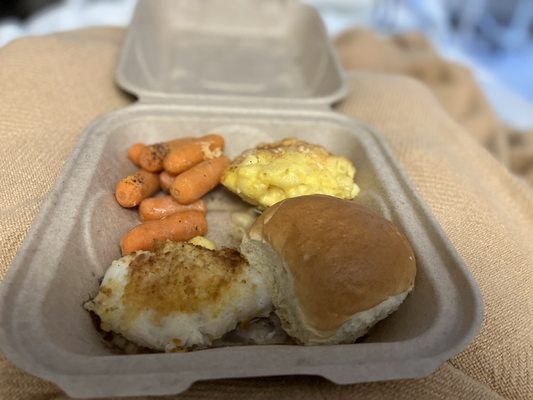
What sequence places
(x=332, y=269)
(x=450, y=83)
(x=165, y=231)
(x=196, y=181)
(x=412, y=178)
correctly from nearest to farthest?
(x=332, y=269)
(x=165, y=231)
(x=196, y=181)
(x=412, y=178)
(x=450, y=83)

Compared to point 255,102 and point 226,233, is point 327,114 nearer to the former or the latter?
point 255,102

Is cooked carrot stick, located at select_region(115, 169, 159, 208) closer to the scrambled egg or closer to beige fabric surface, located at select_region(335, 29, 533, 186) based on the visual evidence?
the scrambled egg

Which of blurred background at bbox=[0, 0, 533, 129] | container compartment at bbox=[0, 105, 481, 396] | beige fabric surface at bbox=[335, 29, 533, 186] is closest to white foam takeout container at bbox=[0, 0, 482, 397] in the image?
container compartment at bbox=[0, 105, 481, 396]

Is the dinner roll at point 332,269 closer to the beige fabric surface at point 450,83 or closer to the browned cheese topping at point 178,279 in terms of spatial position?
the browned cheese topping at point 178,279

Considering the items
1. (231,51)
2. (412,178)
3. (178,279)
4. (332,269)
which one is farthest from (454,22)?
(178,279)

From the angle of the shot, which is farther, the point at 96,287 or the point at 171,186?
the point at 171,186

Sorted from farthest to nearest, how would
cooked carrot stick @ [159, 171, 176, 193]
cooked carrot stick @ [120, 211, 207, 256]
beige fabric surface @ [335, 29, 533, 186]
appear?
beige fabric surface @ [335, 29, 533, 186], cooked carrot stick @ [159, 171, 176, 193], cooked carrot stick @ [120, 211, 207, 256]

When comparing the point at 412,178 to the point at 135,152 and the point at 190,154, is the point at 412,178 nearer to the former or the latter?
the point at 190,154

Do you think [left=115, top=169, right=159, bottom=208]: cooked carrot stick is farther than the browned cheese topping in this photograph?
Yes
